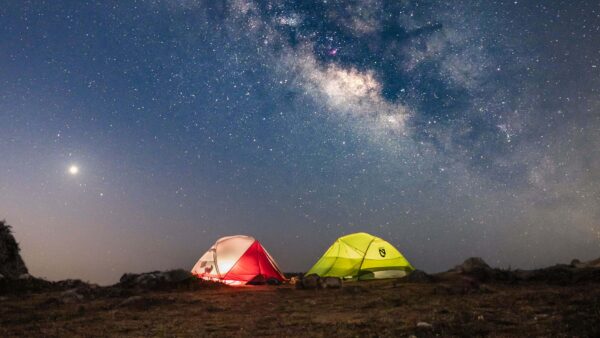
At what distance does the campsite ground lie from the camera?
23.7 ft

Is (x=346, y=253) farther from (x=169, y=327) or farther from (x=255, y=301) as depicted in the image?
(x=169, y=327)

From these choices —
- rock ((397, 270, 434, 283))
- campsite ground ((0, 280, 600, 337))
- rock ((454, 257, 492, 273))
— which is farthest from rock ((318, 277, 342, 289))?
rock ((454, 257, 492, 273))

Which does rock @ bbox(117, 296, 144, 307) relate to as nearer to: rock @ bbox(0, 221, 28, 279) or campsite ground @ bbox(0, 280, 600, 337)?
campsite ground @ bbox(0, 280, 600, 337)

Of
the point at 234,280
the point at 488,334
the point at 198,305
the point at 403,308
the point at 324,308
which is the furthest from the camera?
the point at 234,280

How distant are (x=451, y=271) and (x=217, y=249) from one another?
10.7m

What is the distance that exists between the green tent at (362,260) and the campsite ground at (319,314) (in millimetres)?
5161

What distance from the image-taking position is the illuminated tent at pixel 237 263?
1869cm

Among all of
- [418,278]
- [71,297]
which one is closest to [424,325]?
[418,278]

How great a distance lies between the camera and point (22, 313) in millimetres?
10398

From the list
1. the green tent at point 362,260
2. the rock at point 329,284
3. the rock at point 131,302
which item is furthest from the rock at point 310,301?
the green tent at point 362,260

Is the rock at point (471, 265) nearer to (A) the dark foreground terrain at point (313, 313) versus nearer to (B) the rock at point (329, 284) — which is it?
(A) the dark foreground terrain at point (313, 313)

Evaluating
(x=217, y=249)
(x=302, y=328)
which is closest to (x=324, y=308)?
(x=302, y=328)

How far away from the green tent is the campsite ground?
516 cm

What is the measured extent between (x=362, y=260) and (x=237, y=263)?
5.51m
